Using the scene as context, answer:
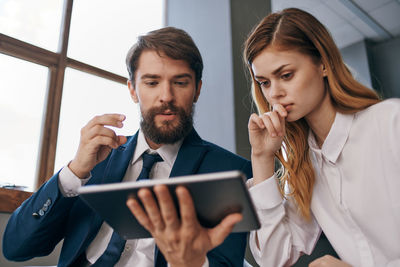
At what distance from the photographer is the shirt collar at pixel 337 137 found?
1045 millimetres

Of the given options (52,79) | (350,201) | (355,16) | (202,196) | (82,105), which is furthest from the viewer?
(355,16)

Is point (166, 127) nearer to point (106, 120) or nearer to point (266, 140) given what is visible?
point (106, 120)

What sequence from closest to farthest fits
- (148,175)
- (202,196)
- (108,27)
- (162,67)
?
1. (202,196)
2. (148,175)
3. (162,67)
4. (108,27)

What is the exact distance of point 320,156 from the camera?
111 cm

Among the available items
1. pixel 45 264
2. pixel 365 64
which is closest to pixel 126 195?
pixel 45 264

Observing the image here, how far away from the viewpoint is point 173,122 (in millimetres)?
1283

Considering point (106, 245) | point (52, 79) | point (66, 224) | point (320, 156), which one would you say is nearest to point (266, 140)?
point (320, 156)

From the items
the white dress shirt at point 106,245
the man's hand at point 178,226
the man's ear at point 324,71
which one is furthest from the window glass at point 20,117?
the man's ear at point 324,71

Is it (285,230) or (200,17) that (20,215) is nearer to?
(285,230)

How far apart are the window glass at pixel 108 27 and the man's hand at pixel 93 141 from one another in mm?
1635

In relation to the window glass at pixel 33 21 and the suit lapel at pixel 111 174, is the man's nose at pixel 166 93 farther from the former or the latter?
the window glass at pixel 33 21

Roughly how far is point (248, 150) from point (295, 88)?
1287mm

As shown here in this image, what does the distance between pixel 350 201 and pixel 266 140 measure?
1.00ft

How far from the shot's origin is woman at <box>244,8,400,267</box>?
0.95m
